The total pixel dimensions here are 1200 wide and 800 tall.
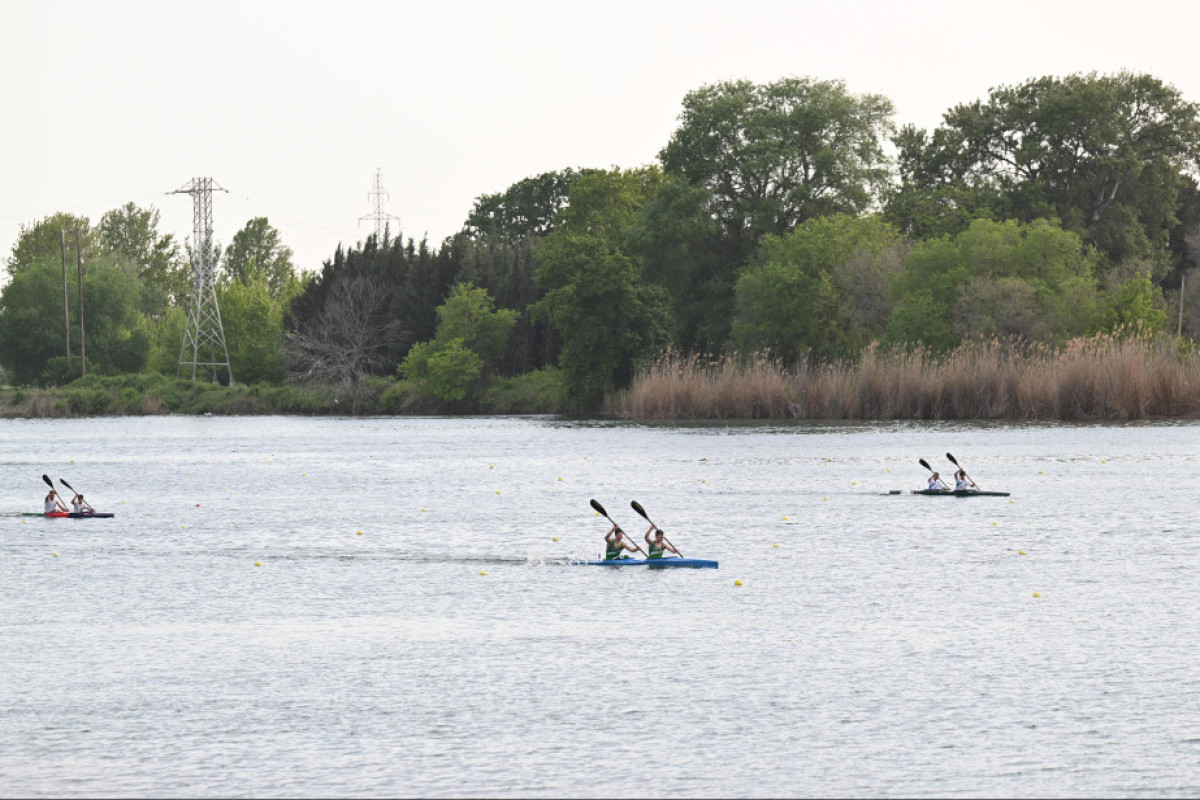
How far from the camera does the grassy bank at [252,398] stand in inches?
4658

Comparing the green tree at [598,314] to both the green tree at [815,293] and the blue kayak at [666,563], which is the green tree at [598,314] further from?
the blue kayak at [666,563]

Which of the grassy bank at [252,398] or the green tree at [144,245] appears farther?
the green tree at [144,245]

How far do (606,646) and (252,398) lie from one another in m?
106

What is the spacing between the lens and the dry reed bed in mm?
70312

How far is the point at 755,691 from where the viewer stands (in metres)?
18.4

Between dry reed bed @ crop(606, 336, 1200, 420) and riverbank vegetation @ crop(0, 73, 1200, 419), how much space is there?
0.14 metres

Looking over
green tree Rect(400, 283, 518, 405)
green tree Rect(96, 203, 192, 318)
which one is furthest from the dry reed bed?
green tree Rect(96, 203, 192, 318)

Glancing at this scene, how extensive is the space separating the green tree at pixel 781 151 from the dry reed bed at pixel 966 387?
22.4 meters

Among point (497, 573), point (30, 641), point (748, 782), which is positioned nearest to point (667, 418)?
point (497, 573)

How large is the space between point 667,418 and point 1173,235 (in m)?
57.4

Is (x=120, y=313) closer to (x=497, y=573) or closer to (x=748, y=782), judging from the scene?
(x=497, y=573)

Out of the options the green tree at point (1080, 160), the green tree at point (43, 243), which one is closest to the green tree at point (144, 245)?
the green tree at point (43, 243)

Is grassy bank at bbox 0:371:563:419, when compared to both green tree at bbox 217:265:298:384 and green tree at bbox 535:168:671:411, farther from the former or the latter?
green tree at bbox 535:168:671:411

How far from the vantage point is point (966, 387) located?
243ft
